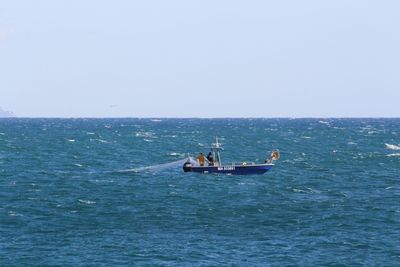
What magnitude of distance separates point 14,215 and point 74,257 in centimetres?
1550

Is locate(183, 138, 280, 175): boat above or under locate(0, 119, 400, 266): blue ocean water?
above

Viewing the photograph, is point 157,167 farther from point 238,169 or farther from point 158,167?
point 238,169

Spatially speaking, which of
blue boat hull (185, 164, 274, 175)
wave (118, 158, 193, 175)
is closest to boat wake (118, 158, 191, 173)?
wave (118, 158, 193, 175)

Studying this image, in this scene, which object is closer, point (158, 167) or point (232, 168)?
point (232, 168)

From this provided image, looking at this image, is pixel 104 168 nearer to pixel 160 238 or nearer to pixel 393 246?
pixel 160 238

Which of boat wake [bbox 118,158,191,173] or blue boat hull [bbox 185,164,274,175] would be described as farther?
boat wake [bbox 118,158,191,173]

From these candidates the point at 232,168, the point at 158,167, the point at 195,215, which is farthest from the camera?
the point at 158,167

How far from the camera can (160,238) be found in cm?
5331

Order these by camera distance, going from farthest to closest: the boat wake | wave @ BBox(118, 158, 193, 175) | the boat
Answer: wave @ BBox(118, 158, 193, 175) → the boat wake → the boat

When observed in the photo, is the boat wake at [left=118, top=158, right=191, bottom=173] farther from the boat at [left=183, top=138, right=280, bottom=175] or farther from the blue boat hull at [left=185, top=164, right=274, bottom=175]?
the blue boat hull at [left=185, top=164, right=274, bottom=175]

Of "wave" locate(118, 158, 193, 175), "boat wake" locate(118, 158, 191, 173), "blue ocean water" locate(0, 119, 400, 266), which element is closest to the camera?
"blue ocean water" locate(0, 119, 400, 266)

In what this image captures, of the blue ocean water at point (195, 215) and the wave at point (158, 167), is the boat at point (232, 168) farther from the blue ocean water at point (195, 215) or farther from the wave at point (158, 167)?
the wave at point (158, 167)

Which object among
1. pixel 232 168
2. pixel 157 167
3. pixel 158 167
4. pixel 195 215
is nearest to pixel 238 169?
pixel 232 168

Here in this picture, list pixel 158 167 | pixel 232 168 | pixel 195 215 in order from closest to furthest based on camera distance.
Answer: pixel 195 215, pixel 232 168, pixel 158 167
